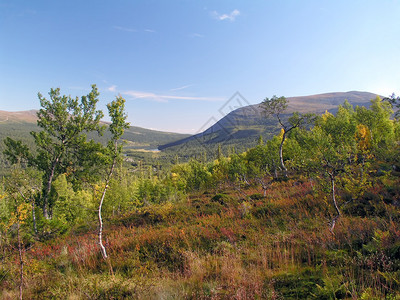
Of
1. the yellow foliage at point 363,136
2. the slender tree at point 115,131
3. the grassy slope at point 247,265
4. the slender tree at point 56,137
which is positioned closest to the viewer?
the grassy slope at point 247,265

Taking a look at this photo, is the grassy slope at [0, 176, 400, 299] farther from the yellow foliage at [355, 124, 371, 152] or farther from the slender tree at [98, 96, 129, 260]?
the yellow foliage at [355, 124, 371, 152]

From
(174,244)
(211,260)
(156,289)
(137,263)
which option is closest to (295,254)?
(211,260)

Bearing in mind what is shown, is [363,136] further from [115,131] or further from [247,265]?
[115,131]

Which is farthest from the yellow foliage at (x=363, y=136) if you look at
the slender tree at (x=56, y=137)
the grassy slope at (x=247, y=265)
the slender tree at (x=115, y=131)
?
the slender tree at (x=56, y=137)

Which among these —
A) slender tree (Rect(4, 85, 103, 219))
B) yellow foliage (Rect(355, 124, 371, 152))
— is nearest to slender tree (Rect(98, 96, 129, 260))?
slender tree (Rect(4, 85, 103, 219))

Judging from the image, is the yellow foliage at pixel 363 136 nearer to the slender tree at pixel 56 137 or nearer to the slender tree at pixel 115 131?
the slender tree at pixel 115 131

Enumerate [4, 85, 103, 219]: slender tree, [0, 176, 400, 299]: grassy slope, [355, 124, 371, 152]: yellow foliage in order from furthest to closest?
[355, 124, 371, 152]: yellow foliage < [4, 85, 103, 219]: slender tree < [0, 176, 400, 299]: grassy slope

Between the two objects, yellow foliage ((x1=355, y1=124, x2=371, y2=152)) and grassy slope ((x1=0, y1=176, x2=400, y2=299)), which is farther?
yellow foliage ((x1=355, y1=124, x2=371, y2=152))

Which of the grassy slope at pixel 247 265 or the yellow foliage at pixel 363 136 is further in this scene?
the yellow foliage at pixel 363 136

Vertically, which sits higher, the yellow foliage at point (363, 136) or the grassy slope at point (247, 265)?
the yellow foliage at point (363, 136)

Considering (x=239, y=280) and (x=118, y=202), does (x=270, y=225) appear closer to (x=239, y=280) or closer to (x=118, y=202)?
(x=239, y=280)

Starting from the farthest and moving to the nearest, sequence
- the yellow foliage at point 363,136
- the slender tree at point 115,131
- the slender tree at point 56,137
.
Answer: the yellow foliage at point 363,136, the slender tree at point 56,137, the slender tree at point 115,131

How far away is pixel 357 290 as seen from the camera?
3.28m

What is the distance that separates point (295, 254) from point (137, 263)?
501 cm
